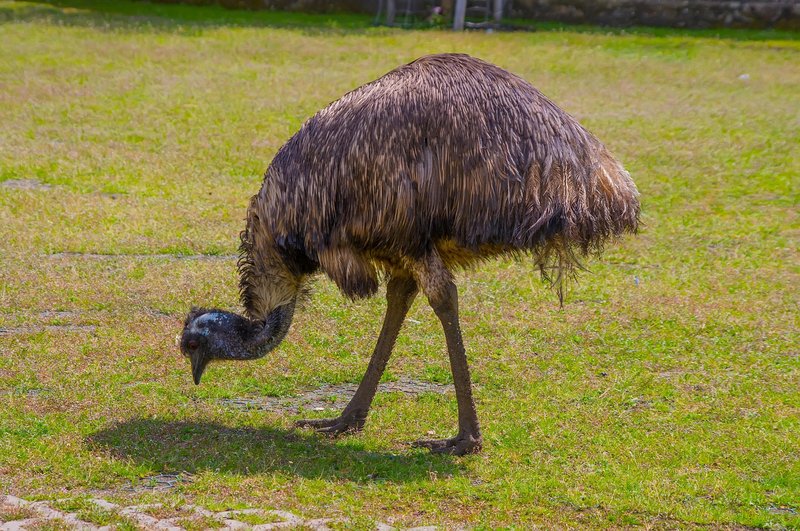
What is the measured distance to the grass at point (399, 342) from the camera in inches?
237

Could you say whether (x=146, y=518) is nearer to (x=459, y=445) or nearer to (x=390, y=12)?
(x=459, y=445)

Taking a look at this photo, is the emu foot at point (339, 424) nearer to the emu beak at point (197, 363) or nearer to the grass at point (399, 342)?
the grass at point (399, 342)

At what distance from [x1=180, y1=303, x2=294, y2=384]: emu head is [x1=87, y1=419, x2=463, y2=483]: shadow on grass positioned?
426 mm

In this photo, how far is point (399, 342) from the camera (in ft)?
27.1

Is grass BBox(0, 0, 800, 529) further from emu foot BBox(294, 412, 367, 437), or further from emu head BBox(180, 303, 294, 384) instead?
emu head BBox(180, 303, 294, 384)

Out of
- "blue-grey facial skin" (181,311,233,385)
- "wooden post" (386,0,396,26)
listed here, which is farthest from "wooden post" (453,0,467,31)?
"blue-grey facial skin" (181,311,233,385)

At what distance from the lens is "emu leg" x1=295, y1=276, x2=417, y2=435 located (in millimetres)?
6754

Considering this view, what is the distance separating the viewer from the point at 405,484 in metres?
6.03

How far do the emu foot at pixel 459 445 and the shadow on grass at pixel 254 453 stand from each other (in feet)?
0.21

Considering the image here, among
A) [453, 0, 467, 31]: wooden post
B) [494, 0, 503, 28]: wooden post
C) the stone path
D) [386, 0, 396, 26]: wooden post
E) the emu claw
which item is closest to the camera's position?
the stone path

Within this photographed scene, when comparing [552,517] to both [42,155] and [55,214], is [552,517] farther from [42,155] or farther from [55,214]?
[42,155]

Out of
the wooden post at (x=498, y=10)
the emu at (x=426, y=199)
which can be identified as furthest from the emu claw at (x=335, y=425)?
the wooden post at (x=498, y=10)

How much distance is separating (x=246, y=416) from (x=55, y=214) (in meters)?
4.87

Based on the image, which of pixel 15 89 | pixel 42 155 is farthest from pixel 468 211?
pixel 15 89
